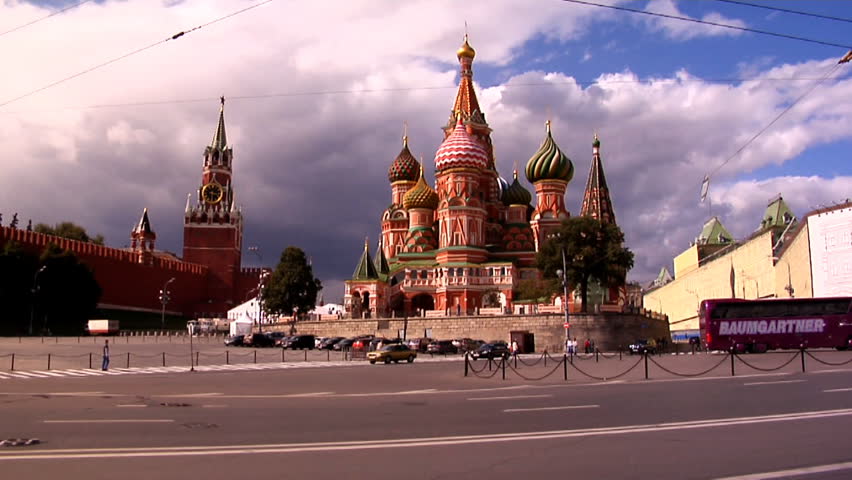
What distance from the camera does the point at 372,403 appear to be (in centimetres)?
1681

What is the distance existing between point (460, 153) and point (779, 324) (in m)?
37.2

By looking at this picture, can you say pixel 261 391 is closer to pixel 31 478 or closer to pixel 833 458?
pixel 31 478

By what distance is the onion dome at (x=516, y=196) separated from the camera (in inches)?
3039

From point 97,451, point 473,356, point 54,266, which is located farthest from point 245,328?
point 97,451

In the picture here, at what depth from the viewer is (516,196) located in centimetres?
7738

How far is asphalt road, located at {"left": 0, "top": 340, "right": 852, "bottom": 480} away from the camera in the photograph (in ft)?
29.0

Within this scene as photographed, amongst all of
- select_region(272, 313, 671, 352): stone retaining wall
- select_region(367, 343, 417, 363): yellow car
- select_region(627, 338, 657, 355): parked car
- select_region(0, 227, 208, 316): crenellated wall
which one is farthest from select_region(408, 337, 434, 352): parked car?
select_region(0, 227, 208, 316): crenellated wall

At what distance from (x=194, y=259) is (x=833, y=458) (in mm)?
105343

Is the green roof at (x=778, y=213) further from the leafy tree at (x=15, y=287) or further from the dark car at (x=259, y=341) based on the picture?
the leafy tree at (x=15, y=287)

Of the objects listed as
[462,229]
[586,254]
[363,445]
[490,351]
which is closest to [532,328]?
[586,254]

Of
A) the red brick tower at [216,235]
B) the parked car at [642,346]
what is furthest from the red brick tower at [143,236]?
the parked car at [642,346]

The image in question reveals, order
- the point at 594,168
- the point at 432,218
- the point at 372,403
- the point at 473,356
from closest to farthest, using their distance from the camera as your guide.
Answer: the point at 372,403 < the point at 473,356 < the point at 432,218 < the point at 594,168

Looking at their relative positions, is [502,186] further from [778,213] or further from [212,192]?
[212,192]

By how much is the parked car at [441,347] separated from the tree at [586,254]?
1355cm
